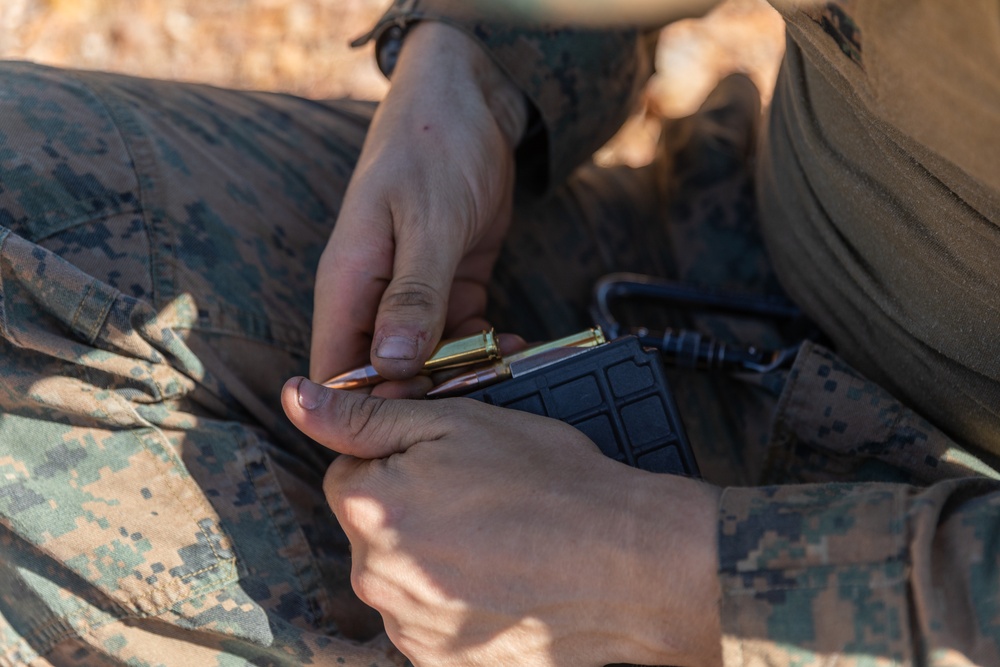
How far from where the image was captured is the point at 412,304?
115 centimetres

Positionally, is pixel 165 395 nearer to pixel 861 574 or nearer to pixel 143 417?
pixel 143 417

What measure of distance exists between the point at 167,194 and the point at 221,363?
0.99 feet

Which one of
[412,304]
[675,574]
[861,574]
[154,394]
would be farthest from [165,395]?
[861,574]

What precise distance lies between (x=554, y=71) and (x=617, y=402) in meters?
0.77

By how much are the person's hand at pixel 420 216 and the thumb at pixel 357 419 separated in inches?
3.7

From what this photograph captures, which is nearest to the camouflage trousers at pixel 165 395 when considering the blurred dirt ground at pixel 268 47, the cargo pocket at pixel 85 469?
the cargo pocket at pixel 85 469

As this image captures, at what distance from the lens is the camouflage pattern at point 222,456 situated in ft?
2.85

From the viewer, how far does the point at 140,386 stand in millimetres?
1119

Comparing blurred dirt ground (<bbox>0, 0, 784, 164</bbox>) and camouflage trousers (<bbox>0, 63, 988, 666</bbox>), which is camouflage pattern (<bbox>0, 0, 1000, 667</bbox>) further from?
blurred dirt ground (<bbox>0, 0, 784, 164</bbox>)

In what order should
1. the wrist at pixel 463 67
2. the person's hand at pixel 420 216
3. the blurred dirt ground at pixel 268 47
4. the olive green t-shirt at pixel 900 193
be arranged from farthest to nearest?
the blurred dirt ground at pixel 268 47 < the wrist at pixel 463 67 < the person's hand at pixel 420 216 < the olive green t-shirt at pixel 900 193

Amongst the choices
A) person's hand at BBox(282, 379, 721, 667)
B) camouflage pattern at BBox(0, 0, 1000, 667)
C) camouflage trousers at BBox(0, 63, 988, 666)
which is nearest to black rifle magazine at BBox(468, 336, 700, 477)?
person's hand at BBox(282, 379, 721, 667)

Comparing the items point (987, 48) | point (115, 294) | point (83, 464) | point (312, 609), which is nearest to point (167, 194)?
point (115, 294)

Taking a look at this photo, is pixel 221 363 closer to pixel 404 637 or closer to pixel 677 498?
pixel 404 637

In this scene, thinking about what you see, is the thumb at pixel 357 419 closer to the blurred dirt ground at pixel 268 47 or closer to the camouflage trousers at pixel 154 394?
the camouflage trousers at pixel 154 394
